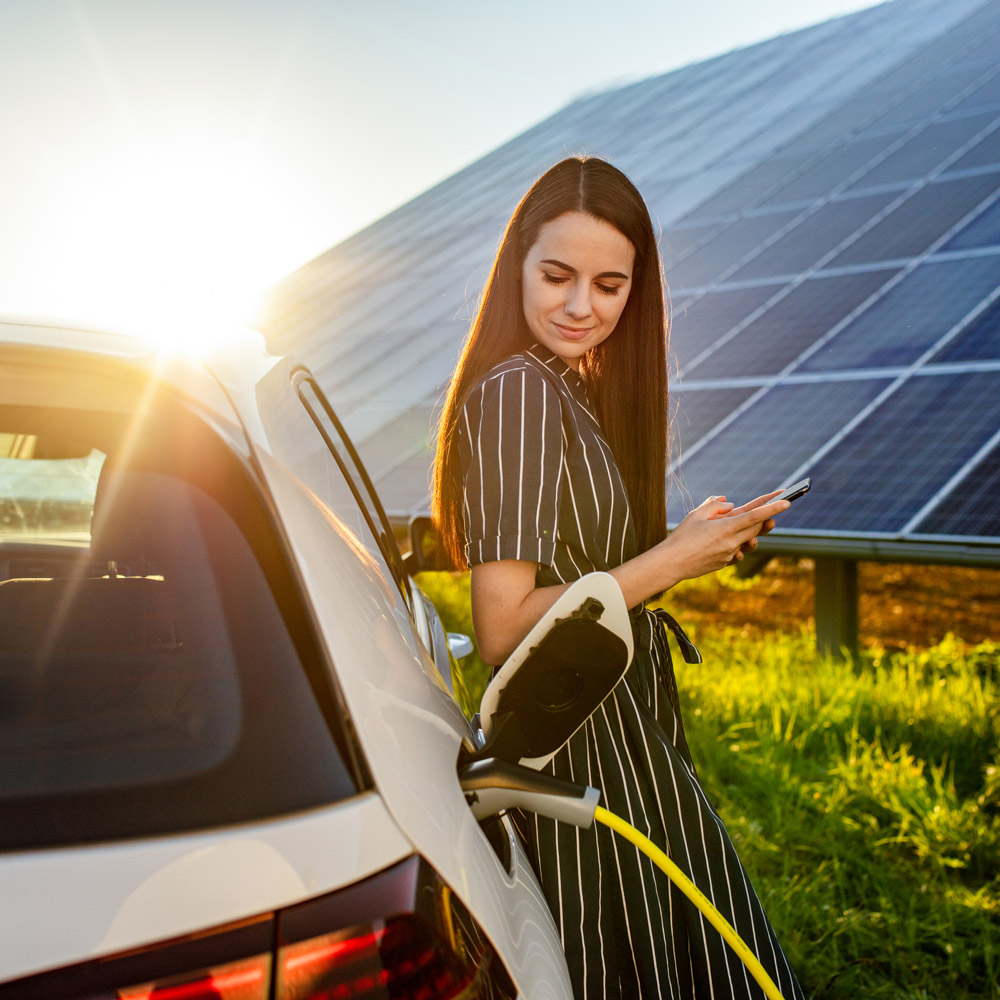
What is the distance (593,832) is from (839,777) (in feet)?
7.84

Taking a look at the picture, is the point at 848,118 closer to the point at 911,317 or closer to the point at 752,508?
the point at 911,317

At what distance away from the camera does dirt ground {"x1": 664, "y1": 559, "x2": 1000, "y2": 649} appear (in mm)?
6867

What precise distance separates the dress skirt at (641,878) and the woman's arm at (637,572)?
0.71 ft

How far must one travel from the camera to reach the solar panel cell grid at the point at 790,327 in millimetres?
5602

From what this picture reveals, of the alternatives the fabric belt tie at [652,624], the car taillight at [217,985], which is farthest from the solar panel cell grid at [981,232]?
the car taillight at [217,985]

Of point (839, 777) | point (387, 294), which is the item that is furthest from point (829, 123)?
point (839, 777)

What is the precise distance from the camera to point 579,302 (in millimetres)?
1724

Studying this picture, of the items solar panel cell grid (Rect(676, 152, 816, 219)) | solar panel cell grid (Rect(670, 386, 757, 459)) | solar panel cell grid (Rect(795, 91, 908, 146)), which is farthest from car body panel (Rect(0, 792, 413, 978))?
solar panel cell grid (Rect(795, 91, 908, 146))

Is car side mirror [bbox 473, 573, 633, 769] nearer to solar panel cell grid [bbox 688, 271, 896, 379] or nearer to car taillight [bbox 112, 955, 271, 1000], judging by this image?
car taillight [bbox 112, 955, 271, 1000]

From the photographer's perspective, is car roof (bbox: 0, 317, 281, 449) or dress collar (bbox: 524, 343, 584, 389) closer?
car roof (bbox: 0, 317, 281, 449)

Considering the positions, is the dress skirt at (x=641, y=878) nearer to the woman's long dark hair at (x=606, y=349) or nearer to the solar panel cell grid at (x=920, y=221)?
the woman's long dark hair at (x=606, y=349)

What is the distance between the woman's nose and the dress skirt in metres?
0.59

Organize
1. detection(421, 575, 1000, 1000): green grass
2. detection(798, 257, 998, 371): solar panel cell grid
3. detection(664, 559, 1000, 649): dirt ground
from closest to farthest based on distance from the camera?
1. detection(421, 575, 1000, 1000): green grass
2. detection(798, 257, 998, 371): solar panel cell grid
3. detection(664, 559, 1000, 649): dirt ground

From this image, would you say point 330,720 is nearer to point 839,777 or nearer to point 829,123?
point 839,777
